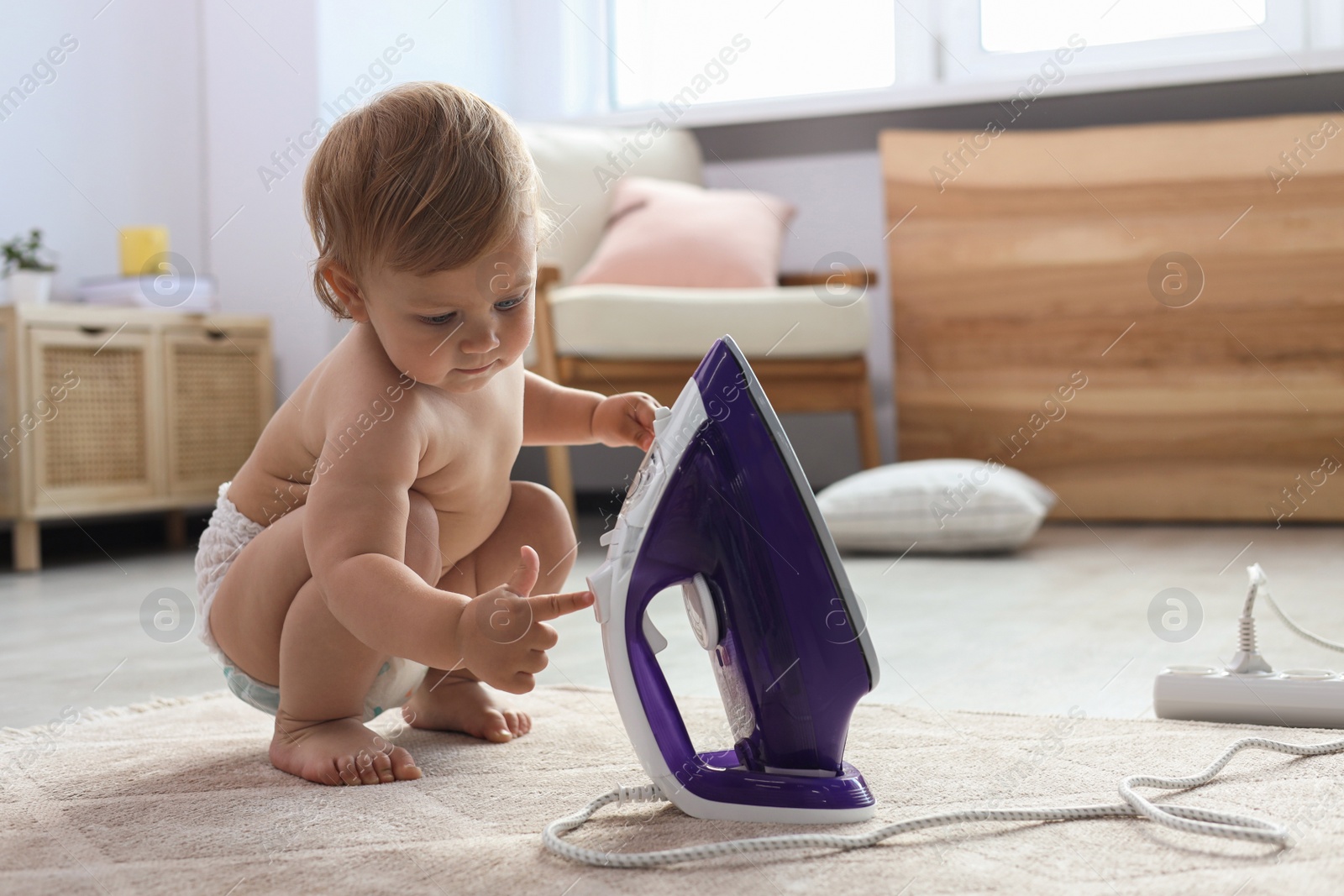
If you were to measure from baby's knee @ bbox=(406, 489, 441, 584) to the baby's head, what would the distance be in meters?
0.09

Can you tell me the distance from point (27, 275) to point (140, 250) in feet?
0.89

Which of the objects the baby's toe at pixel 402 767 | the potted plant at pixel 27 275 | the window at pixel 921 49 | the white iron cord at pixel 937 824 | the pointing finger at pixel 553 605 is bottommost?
the baby's toe at pixel 402 767

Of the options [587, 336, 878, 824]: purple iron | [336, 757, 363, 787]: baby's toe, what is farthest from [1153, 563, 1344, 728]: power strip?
[336, 757, 363, 787]: baby's toe

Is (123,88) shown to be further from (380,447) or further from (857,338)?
(380,447)

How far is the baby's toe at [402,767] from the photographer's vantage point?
77 centimetres

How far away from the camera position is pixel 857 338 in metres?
2.34

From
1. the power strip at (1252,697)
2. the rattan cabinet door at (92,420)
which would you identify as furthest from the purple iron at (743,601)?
the rattan cabinet door at (92,420)

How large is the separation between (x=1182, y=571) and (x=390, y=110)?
1.37 m

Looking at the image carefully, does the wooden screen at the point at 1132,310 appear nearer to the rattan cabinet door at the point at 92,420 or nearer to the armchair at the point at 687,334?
the armchair at the point at 687,334

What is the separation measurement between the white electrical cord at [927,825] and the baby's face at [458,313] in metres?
0.27

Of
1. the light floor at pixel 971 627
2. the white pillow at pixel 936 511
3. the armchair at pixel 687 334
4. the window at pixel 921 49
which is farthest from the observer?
the window at pixel 921 49

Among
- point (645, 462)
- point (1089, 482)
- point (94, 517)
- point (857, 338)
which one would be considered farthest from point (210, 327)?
point (645, 462)

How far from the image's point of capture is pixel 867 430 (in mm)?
2432

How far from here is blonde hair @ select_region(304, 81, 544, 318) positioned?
0.70 metres
